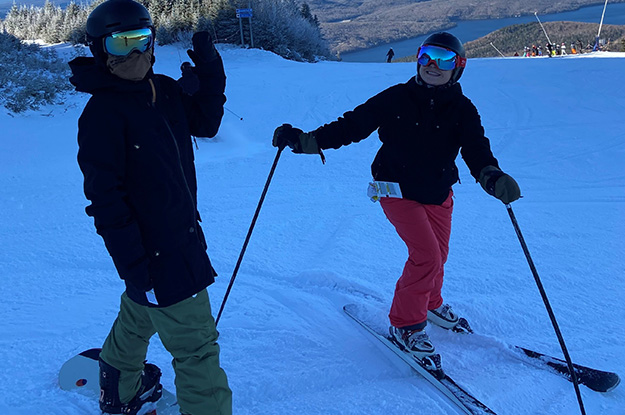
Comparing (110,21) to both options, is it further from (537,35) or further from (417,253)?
(537,35)

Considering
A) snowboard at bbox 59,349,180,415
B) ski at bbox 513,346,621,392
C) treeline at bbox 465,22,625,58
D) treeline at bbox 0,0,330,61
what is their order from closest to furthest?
snowboard at bbox 59,349,180,415 < ski at bbox 513,346,621,392 < treeline at bbox 0,0,330,61 < treeline at bbox 465,22,625,58

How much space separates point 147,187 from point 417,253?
1537 mm

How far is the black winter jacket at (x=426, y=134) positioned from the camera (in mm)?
2650

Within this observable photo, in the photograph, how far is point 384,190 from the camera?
2.82 metres

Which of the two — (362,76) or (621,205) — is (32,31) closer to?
(362,76)

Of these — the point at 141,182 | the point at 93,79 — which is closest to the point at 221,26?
the point at 93,79

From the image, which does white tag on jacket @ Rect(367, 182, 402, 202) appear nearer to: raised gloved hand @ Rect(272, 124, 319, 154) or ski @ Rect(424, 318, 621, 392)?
raised gloved hand @ Rect(272, 124, 319, 154)

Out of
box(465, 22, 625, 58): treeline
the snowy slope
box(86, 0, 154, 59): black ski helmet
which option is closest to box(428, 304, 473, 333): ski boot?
the snowy slope

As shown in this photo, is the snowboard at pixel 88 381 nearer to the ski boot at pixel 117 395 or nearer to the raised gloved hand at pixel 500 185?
the ski boot at pixel 117 395

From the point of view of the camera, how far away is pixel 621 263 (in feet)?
13.1

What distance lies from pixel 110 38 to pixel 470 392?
7.60ft

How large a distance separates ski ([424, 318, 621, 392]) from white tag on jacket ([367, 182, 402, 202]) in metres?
1.15

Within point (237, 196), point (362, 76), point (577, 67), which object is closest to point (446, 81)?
point (237, 196)

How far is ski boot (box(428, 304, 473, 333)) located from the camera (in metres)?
3.05
